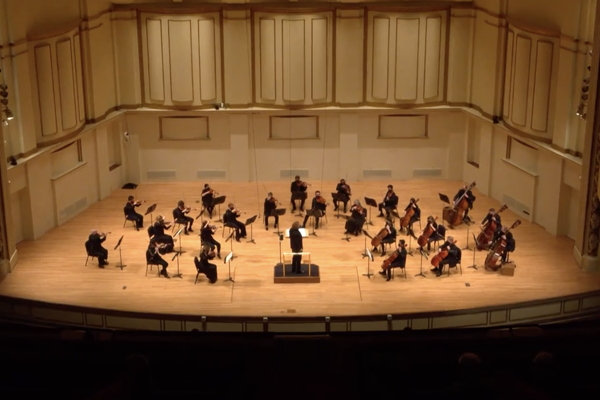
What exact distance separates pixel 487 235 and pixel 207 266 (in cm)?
542

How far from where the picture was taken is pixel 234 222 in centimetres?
1767

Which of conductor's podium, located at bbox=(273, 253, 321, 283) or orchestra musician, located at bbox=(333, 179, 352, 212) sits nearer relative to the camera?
conductor's podium, located at bbox=(273, 253, 321, 283)

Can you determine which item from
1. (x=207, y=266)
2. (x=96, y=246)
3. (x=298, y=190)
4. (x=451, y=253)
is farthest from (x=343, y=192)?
(x=96, y=246)

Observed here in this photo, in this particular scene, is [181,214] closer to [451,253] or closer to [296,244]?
[296,244]

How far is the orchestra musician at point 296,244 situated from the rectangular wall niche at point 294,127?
6685mm

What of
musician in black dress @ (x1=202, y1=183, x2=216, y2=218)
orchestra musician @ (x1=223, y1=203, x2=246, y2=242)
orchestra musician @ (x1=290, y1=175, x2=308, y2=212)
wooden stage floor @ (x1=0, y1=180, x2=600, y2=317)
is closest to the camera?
wooden stage floor @ (x1=0, y1=180, x2=600, y2=317)

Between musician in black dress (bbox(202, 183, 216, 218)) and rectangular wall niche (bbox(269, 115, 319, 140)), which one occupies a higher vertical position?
rectangular wall niche (bbox(269, 115, 319, 140))

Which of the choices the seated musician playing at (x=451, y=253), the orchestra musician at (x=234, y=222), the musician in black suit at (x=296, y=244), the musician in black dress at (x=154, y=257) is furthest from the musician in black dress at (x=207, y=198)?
the seated musician playing at (x=451, y=253)

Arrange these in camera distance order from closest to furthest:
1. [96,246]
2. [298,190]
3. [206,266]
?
[206,266] → [96,246] → [298,190]

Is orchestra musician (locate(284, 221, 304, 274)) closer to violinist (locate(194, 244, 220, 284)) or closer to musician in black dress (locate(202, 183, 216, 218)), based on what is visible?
violinist (locate(194, 244, 220, 284))

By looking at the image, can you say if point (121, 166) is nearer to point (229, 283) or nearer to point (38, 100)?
point (38, 100)

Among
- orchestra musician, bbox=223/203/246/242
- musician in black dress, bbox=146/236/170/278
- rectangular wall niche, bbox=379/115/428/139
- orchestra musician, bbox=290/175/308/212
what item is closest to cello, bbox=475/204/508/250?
orchestra musician, bbox=290/175/308/212

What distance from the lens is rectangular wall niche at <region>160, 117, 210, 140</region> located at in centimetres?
2222

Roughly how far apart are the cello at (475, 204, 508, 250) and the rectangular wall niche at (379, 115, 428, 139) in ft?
18.4
